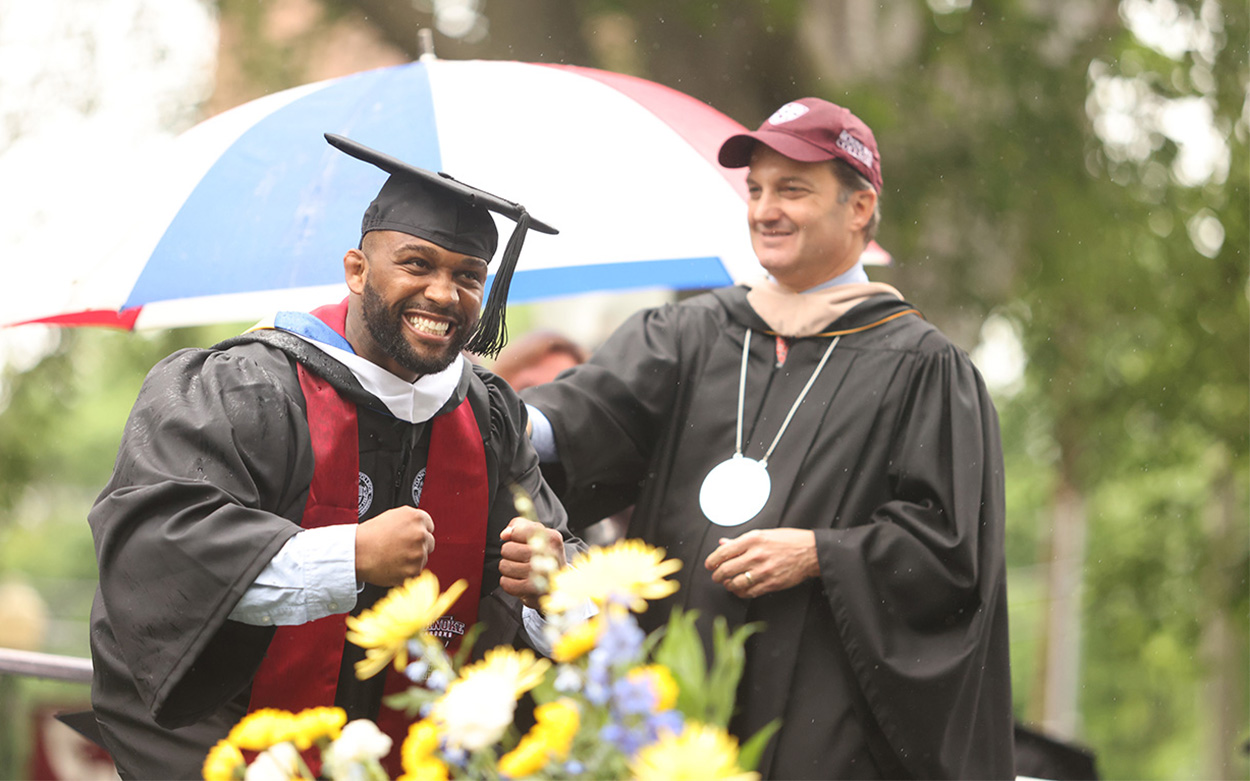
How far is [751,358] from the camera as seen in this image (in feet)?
12.1

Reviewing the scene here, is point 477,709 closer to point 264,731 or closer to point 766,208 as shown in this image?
point 264,731

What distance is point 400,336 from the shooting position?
2.72m

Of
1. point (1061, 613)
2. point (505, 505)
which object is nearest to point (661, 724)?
point (505, 505)

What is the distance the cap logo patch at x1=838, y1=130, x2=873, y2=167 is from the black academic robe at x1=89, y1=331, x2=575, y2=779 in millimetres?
1222

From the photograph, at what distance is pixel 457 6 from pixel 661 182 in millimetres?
5038

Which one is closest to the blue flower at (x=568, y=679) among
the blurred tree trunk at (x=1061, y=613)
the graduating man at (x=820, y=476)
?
the graduating man at (x=820, y=476)

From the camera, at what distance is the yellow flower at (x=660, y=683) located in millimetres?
1366

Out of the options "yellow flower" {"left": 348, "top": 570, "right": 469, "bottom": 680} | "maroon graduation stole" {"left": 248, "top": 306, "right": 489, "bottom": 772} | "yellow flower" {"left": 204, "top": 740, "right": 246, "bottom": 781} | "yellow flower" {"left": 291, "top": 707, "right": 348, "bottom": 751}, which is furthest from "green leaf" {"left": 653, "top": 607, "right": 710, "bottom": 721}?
"maroon graduation stole" {"left": 248, "top": 306, "right": 489, "bottom": 772}

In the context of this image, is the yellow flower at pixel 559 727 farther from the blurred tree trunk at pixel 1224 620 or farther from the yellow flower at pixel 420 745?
the blurred tree trunk at pixel 1224 620

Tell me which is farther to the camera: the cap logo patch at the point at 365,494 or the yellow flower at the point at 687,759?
the cap logo patch at the point at 365,494

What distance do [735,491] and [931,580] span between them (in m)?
0.55

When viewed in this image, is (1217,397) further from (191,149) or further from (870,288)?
(191,149)

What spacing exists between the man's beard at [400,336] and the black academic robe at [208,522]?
0.10 metres

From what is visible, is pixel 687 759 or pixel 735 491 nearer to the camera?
pixel 687 759
